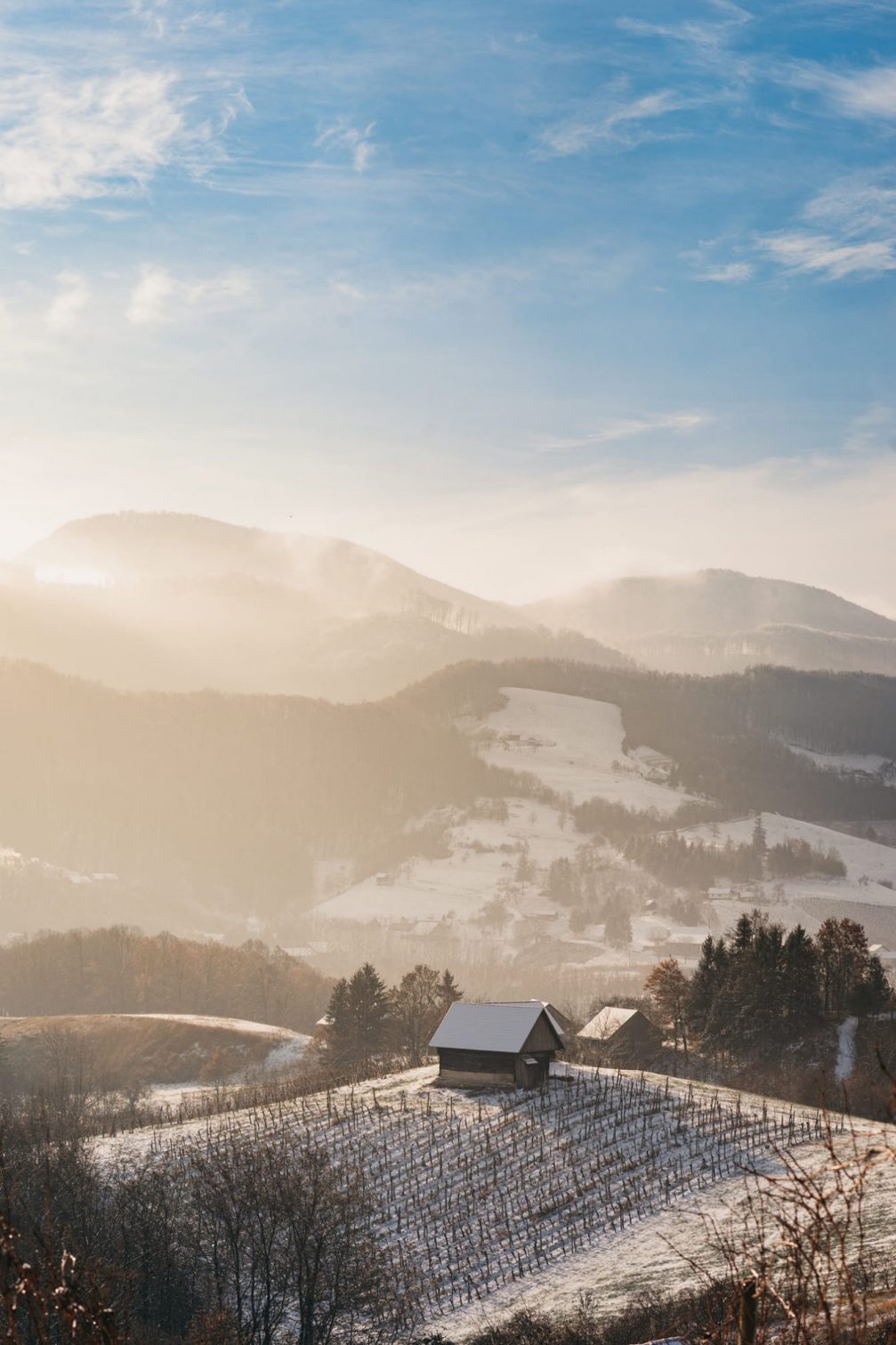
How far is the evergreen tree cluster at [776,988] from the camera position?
65.8 metres

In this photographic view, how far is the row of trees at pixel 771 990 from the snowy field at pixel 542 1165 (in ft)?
39.8

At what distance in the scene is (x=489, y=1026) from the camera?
5872cm

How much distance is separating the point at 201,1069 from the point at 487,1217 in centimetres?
5681

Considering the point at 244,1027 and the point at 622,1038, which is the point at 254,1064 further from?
the point at 622,1038

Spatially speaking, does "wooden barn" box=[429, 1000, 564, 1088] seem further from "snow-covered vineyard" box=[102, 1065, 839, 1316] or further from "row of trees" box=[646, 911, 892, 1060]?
"row of trees" box=[646, 911, 892, 1060]

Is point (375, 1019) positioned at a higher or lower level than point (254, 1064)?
higher

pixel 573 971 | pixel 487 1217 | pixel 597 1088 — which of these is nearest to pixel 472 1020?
pixel 597 1088

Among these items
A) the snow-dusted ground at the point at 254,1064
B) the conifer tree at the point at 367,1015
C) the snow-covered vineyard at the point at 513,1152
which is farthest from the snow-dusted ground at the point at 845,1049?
the snow-dusted ground at the point at 254,1064

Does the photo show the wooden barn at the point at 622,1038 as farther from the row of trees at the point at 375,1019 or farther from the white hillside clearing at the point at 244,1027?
the white hillside clearing at the point at 244,1027

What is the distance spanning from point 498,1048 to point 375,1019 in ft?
83.1

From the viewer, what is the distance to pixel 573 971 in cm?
17038

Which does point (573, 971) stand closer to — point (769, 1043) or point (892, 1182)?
point (769, 1043)

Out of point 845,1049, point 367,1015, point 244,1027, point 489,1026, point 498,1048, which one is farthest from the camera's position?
point 244,1027

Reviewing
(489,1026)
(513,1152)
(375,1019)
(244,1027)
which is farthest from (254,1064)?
(513,1152)
